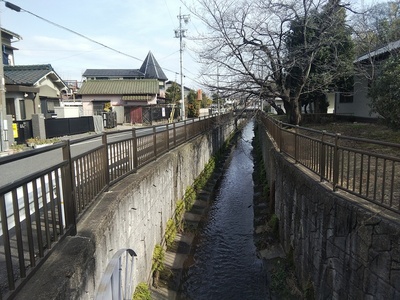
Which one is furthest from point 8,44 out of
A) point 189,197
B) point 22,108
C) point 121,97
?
point 189,197

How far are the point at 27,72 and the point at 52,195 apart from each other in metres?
24.8

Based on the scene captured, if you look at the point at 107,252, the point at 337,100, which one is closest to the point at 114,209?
the point at 107,252

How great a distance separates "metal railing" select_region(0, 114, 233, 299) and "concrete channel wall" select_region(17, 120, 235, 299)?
0.12 m

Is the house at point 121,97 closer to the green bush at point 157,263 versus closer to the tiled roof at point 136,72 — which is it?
the tiled roof at point 136,72

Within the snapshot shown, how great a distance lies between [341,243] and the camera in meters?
3.99

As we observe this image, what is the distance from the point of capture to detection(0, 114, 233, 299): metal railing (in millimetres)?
2301

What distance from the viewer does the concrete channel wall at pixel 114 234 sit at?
2.63 metres

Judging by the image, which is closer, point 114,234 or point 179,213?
point 114,234

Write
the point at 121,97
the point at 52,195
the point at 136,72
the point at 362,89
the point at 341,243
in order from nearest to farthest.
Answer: the point at 52,195 → the point at 341,243 → the point at 362,89 → the point at 121,97 → the point at 136,72

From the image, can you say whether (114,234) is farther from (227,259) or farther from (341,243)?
(227,259)

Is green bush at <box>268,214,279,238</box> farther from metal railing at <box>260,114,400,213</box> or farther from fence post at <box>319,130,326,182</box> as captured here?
fence post at <box>319,130,326,182</box>

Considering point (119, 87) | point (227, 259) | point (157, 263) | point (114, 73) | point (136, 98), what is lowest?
point (227, 259)

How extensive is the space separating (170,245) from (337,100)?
660 inches

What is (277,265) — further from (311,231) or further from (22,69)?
(22,69)
